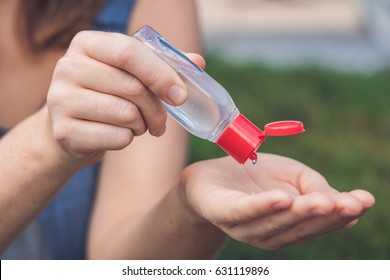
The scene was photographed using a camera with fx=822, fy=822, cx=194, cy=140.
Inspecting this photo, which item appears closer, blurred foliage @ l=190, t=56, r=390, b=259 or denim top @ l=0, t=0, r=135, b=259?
denim top @ l=0, t=0, r=135, b=259

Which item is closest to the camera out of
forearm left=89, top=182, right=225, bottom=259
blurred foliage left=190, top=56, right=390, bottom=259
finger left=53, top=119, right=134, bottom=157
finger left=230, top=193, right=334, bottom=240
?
finger left=230, top=193, right=334, bottom=240

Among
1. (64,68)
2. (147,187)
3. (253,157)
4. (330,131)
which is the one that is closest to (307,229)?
(253,157)

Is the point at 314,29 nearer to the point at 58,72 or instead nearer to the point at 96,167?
the point at 96,167

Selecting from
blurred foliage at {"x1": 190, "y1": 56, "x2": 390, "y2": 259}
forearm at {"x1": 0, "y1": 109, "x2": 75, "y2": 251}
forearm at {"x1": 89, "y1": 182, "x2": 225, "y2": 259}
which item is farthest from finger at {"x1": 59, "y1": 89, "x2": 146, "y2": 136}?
blurred foliage at {"x1": 190, "y1": 56, "x2": 390, "y2": 259}

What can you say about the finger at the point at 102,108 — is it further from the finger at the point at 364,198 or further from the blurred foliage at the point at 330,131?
the blurred foliage at the point at 330,131

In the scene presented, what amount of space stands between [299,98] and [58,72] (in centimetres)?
238

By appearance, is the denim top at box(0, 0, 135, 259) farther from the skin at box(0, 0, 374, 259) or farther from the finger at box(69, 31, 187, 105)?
the finger at box(69, 31, 187, 105)

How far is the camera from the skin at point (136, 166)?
3.42ft

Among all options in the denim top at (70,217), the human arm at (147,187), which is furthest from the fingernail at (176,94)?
the denim top at (70,217)

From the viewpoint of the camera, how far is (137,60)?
1.04 meters

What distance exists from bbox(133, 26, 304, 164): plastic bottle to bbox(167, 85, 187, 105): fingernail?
53mm

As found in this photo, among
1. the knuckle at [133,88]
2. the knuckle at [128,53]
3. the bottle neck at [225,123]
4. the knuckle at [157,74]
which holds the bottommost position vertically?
the bottle neck at [225,123]

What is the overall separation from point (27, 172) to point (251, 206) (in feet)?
1.34

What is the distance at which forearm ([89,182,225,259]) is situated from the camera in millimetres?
1334
